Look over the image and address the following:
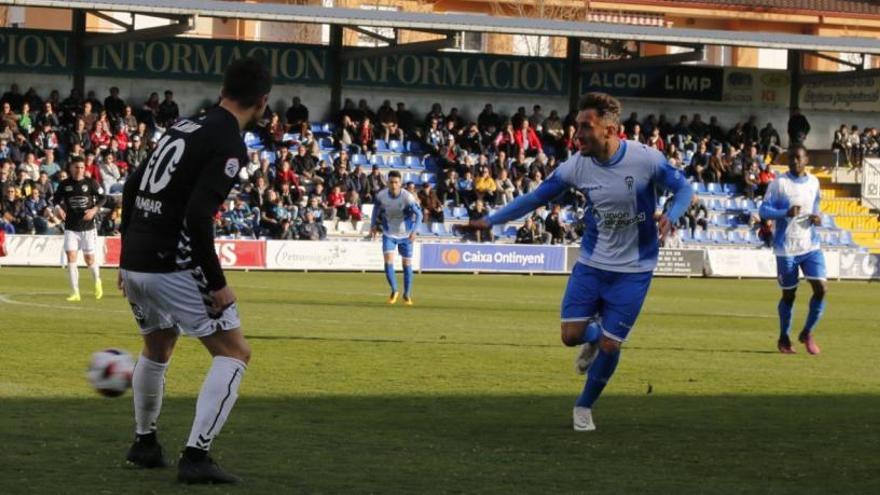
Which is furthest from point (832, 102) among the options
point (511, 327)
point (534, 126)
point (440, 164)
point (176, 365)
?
point (176, 365)

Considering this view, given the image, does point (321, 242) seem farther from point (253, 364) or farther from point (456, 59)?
point (253, 364)

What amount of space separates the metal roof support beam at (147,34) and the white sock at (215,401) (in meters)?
35.0

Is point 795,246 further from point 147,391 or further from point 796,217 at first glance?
point 147,391

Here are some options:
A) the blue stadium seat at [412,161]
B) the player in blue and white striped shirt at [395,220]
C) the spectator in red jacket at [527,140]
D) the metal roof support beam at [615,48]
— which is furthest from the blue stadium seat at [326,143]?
the player in blue and white striped shirt at [395,220]

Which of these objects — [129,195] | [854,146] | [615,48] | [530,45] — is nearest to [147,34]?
[615,48]

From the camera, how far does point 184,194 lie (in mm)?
8289

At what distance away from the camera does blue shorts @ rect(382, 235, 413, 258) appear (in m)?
27.4

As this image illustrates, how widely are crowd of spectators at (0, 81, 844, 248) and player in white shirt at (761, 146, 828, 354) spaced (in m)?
22.1

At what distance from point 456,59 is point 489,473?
41873mm

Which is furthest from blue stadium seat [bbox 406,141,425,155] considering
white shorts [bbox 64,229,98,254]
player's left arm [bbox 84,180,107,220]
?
player's left arm [bbox 84,180,107,220]

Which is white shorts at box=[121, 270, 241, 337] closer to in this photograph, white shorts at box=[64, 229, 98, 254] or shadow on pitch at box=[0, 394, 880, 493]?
shadow on pitch at box=[0, 394, 880, 493]

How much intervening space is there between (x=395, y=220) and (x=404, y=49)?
789 inches

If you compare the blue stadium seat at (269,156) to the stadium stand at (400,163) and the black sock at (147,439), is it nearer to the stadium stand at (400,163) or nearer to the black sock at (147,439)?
the stadium stand at (400,163)

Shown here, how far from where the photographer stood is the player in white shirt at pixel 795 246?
1844 cm
